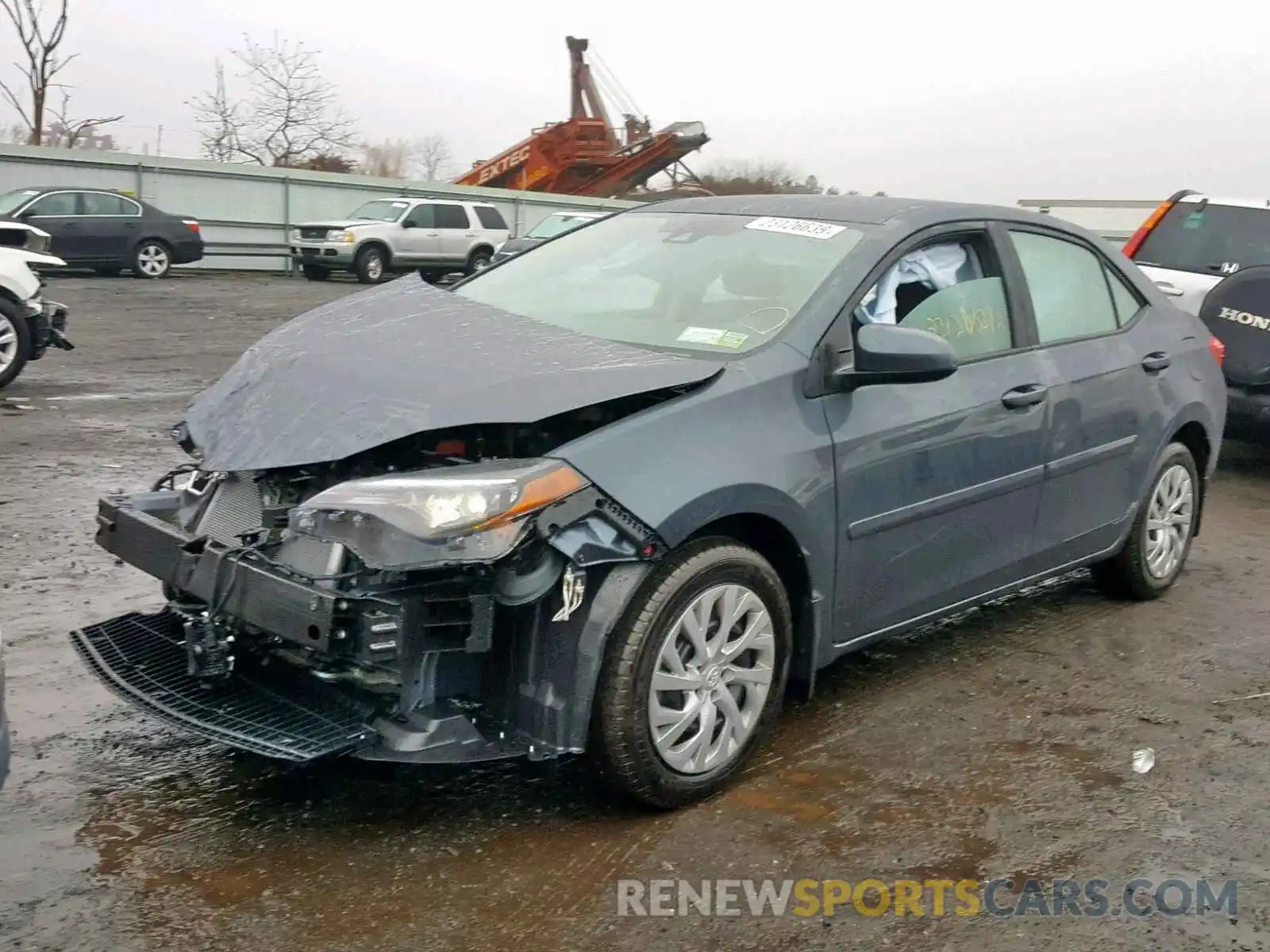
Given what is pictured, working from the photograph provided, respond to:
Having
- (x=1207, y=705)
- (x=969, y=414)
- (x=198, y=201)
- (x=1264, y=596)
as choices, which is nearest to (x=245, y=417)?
(x=969, y=414)

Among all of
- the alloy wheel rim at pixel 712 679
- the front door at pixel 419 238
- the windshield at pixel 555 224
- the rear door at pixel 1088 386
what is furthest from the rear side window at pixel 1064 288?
the front door at pixel 419 238

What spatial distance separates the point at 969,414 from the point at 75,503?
14.9 ft

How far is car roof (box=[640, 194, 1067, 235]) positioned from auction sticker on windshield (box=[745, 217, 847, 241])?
0.11 feet

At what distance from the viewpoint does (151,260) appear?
879 inches

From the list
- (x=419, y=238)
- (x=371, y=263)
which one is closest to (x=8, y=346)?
(x=371, y=263)

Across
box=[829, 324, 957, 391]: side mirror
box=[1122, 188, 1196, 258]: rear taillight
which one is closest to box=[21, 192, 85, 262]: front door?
box=[1122, 188, 1196, 258]: rear taillight

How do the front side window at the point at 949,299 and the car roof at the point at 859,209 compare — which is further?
the car roof at the point at 859,209

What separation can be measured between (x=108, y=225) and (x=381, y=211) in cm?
554

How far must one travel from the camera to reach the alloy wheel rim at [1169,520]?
538 cm

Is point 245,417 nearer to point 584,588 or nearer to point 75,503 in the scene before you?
point 584,588

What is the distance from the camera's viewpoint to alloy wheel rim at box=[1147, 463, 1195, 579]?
17.6 ft

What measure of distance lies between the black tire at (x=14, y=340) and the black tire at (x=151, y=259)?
42.6ft

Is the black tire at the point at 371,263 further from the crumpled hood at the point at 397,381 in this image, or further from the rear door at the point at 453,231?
the crumpled hood at the point at 397,381

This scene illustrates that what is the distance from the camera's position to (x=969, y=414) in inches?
166
